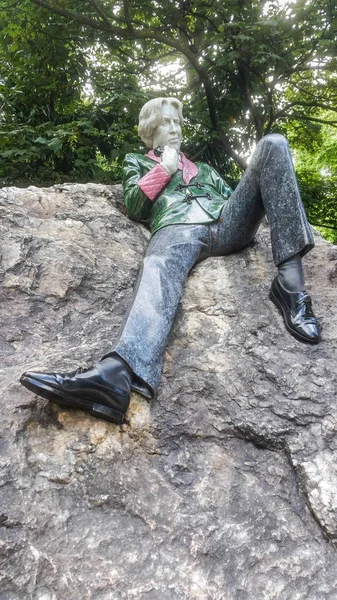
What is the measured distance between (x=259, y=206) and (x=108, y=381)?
1.50m

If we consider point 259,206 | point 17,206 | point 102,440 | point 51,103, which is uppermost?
point 51,103

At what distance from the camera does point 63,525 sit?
1595 millimetres

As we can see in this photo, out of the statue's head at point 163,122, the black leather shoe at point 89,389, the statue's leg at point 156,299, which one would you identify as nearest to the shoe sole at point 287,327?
the statue's leg at point 156,299

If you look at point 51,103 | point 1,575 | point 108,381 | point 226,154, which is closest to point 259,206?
point 108,381

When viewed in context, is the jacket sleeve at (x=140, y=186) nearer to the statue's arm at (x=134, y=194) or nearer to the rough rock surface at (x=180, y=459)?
the statue's arm at (x=134, y=194)

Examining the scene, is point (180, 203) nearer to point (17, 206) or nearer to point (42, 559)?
point (17, 206)

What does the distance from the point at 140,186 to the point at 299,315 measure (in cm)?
137

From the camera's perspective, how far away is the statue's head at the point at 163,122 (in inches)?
144

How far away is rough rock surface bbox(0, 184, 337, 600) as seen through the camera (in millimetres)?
1524

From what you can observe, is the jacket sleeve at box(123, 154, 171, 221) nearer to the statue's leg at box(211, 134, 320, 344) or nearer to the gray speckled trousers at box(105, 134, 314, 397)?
the gray speckled trousers at box(105, 134, 314, 397)

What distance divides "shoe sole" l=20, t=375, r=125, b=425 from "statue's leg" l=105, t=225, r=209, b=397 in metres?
0.19

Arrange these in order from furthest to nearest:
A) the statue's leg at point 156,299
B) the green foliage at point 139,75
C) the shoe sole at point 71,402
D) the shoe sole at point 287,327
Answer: the green foliage at point 139,75 < the shoe sole at point 287,327 < the statue's leg at point 156,299 < the shoe sole at point 71,402

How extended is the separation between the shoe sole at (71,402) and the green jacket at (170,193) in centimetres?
138

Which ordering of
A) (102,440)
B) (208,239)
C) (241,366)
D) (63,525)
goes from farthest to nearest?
(208,239) < (241,366) < (102,440) < (63,525)
